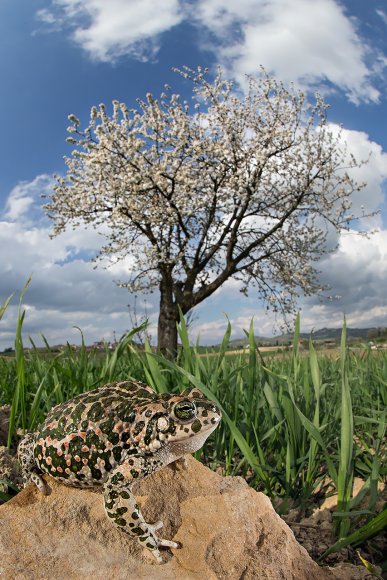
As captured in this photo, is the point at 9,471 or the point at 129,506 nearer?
the point at 129,506

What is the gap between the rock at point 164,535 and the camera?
173cm

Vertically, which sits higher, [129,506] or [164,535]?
[129,506]

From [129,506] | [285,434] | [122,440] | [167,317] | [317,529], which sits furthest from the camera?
[167,317]

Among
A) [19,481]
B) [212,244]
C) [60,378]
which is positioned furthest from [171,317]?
[19,481]

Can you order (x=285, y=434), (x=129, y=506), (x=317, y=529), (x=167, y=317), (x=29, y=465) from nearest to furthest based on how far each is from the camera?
(x=129, y=506), (x=29, y=465), (x=317, y=529), (x=285, y=434), (x=167, y=317)

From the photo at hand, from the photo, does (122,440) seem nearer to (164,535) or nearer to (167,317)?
(164,535)

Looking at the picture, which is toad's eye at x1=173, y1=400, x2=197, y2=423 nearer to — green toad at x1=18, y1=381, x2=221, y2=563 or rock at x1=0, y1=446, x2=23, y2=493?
green toad at x1=18, y1=381, x2=221, y2=563

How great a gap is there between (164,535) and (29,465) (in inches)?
24.8

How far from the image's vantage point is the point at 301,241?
22.8 m

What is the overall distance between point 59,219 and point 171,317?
20.1 ft

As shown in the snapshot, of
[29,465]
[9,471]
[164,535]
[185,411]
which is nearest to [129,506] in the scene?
[164,535]

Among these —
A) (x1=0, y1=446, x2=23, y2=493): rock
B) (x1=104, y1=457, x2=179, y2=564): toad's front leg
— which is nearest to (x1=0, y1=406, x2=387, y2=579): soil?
(x1=0, y1=446, x2=23, y2=493): rock

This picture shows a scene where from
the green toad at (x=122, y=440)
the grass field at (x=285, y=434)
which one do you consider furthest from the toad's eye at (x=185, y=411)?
the grass field at (x=285, y=434)

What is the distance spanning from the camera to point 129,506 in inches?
68.9
